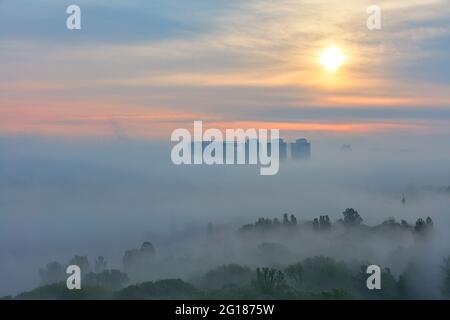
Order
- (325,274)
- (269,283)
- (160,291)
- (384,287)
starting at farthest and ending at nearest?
(325,274), (384,287), (160,291), (269,283)

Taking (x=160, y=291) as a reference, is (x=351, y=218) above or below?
above

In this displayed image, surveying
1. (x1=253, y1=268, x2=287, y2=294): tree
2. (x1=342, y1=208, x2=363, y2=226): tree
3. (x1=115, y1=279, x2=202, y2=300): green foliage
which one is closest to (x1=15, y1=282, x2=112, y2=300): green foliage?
(x1=115, y1=279, x2=202, y2=300): green foliage

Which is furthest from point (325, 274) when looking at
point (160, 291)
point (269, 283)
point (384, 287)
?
point (160, 291)

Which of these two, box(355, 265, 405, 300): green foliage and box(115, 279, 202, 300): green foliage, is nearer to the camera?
box(115, 279, 202, 300): green foliage

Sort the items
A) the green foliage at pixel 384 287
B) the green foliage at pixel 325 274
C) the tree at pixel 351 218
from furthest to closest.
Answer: the tree at pixel 351 218
the green foliage at pixel 325 274
the green foliage at pixel 384 287

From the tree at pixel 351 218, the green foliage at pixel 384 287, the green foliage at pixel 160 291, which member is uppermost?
the tree at pixel 351 218

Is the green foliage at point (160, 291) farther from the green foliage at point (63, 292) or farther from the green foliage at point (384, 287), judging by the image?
the green foliage at point (384, 287)

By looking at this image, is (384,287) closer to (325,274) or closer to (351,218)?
(325,274)

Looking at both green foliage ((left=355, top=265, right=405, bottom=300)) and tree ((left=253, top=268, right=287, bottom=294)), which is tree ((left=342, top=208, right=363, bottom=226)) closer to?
green foliage ((left=355, top=265, right=405, bottom=300))

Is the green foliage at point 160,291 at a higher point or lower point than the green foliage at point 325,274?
higher

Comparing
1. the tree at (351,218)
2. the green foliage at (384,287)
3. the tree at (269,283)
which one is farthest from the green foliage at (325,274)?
the tree at (351,218)
